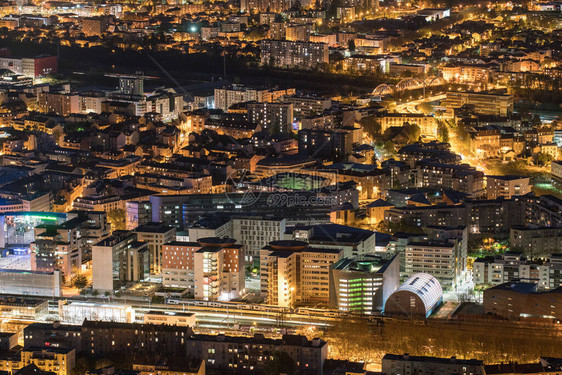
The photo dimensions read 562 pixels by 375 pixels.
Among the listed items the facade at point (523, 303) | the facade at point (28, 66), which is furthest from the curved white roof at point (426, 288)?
the facade at point (28, 66)

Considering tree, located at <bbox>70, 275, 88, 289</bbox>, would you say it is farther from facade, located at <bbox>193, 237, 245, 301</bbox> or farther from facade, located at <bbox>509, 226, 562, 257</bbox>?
facade, located at <bbox>509, 226, 562, 257</bbox>

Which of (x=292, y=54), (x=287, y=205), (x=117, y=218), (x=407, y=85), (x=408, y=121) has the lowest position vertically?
(x=117, y=218)

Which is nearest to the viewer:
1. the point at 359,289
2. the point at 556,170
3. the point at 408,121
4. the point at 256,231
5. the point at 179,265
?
the point at 359,289

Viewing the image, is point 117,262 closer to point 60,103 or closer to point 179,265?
point 179,265

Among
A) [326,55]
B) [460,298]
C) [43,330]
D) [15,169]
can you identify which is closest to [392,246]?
[460,298]

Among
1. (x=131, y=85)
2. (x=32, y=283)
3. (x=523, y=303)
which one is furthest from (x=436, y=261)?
(x=131, y=85)

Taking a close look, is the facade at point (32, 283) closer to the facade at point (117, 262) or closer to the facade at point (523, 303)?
the facade at point (117, 262)
